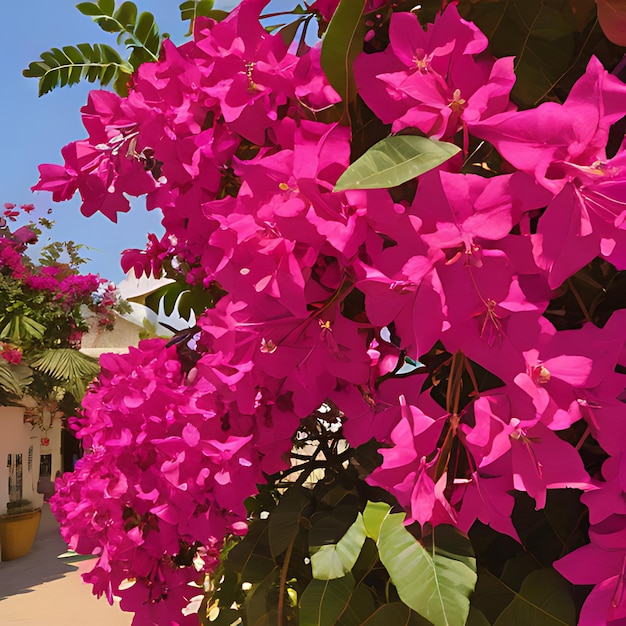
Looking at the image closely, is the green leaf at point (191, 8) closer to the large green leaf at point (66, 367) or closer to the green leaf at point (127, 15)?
the green leaf at point (127, 15)

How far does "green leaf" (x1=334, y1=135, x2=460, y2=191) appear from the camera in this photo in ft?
0.88

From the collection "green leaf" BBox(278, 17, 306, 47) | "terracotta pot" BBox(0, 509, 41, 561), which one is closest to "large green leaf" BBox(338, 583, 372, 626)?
"green leaf" BBox(278, 17, 306, 47)

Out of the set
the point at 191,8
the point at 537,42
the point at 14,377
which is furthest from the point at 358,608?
the point at 14,377

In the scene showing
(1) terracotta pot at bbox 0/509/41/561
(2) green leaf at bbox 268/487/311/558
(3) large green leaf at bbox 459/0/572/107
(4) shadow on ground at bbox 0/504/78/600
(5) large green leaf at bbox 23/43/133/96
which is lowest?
(4) shadow on ground at bbox 0/504/78/600

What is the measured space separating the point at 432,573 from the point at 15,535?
7951 mm

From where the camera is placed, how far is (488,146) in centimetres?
34

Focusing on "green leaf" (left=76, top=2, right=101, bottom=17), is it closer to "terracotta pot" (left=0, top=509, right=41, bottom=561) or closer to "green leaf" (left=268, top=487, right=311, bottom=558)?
"green leaf" (left=268, top=487, right=311, bottom=558)

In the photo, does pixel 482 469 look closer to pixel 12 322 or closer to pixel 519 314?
pixel 519 314

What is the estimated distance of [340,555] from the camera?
39 cm

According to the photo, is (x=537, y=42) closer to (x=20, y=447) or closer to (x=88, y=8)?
(x=88, y=8)

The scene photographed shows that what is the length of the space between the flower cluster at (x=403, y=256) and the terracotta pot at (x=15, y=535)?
7.72 meters

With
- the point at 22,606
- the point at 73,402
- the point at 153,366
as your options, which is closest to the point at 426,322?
the point at 153,366

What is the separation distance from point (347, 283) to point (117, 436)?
0.35 meters

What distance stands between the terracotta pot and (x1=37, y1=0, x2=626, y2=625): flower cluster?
7.72 m
